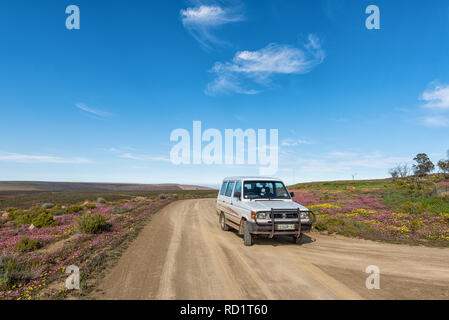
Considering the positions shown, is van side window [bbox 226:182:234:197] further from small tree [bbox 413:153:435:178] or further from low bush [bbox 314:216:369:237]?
small tree [bbox 413:153:435:178]

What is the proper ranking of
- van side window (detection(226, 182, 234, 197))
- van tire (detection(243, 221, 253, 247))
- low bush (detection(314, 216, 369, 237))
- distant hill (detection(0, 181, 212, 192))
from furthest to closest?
distant hill (detection(0, 181, 212, 192))
van side window (detection(226, 182, 234, 197))
low bush (detection(314, 216, 369, 237))
van tire (detection(243, 221, 253, 247))

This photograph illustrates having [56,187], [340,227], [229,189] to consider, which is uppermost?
[229,189]

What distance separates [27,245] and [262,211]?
944cm

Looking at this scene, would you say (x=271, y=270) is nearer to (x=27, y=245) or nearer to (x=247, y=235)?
(x=247, y=235)

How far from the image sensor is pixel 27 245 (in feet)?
30.5

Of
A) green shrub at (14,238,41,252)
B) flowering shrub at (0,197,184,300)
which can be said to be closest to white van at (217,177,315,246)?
flowering shrub at (0,197,184,300)

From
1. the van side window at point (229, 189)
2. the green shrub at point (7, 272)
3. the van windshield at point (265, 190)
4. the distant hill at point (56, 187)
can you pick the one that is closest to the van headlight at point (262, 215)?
the van windshield at point (265, 190)

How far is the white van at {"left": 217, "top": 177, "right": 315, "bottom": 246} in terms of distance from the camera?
26.5 feet

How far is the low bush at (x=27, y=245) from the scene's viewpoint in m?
9.05

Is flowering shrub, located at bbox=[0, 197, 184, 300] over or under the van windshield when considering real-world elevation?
under

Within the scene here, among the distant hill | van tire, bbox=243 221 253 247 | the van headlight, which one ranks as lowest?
the distant hill

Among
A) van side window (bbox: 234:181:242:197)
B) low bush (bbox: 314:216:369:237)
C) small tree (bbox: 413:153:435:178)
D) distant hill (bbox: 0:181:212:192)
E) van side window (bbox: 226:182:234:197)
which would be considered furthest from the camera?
distant hill (bbox: 0:181:212:192)

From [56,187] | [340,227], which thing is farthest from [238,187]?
[56,187]
